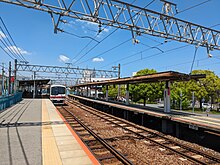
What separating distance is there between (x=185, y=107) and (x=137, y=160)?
116 feet

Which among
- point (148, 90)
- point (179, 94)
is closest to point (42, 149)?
point (148, 90)

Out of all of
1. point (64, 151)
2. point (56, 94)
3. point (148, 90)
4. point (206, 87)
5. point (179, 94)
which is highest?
point (206, 87)

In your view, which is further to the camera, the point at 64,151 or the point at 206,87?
the point at 206,87

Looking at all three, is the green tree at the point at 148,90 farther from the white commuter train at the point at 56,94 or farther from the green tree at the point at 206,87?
the white commuter train at the point at 56,94

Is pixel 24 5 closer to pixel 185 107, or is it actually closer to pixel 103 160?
pixel 103 160

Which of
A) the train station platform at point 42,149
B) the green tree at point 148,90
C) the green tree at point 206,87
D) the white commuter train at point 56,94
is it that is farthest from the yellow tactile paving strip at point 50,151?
the green tree at point 206,87

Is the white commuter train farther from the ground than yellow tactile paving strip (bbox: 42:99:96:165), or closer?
farther from the ground

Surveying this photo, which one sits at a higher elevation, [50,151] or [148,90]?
[148,90]

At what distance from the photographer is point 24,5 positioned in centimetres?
840

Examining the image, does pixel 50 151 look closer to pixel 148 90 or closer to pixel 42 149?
pixel 42 149

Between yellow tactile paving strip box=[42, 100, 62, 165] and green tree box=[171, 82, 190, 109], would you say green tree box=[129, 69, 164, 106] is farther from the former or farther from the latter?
yellow tactile paving strip box=[42, 100, 62, 165]

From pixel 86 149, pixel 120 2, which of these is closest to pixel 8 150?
pixel 86 149

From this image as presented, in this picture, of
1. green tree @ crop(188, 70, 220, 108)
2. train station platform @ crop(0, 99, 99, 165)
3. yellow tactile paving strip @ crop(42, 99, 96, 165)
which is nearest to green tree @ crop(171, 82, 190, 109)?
green tree @ crop(188, 70, 220, 108)

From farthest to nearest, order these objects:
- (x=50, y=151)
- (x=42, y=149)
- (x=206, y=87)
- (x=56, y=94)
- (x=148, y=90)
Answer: (x=206, y=87) < (x=148, y=90) < (x=56, y=94) < (x=42, y=149) < (x=50, y=151)
